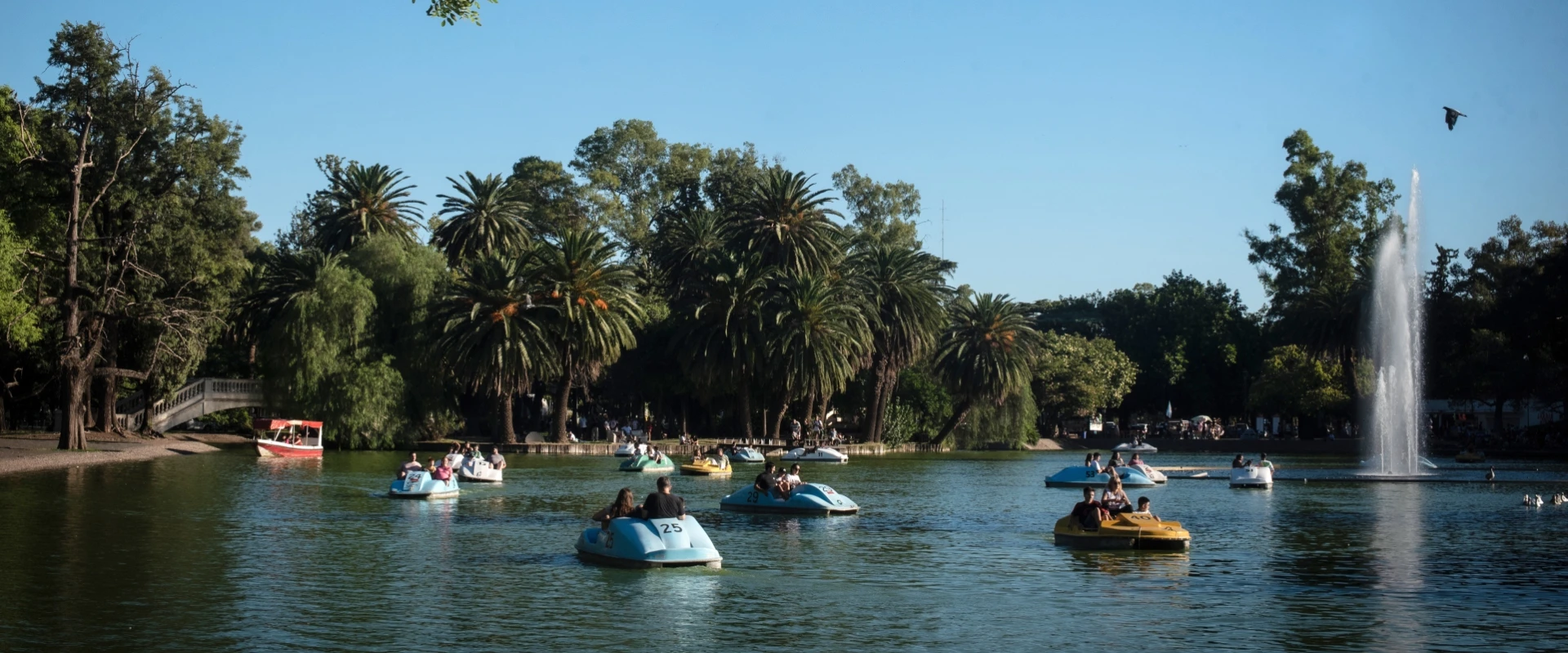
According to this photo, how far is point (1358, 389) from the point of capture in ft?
342

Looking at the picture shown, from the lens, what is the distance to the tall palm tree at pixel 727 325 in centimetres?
8425

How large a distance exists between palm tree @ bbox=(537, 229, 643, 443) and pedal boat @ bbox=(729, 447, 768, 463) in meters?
9.25

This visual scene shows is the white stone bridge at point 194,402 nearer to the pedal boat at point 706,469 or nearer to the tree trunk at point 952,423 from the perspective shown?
the pedal boat at point 706,469

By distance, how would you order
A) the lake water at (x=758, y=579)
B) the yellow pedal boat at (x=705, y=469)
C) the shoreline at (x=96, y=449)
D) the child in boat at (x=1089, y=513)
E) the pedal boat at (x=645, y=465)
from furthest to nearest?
the pedal boat at (x=645, y=465) → the yellow pedal boat at (x=705, y=469) → the shoreline at (x=96, y=449) → the child in boat at (x=1089, y=513) → the lake water at (x=758, y=579)

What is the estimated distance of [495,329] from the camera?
7669 cm

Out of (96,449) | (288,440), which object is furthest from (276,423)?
(96,449)

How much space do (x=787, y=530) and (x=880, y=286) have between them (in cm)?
5728

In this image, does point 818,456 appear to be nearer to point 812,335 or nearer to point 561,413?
point 812,335

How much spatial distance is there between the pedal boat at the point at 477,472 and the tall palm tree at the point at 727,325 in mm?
32286

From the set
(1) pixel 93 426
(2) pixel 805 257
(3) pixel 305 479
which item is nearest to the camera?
(3) pixel 305 479

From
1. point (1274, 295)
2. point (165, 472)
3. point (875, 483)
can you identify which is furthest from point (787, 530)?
point (1274, 295)

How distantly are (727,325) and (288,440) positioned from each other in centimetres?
2566

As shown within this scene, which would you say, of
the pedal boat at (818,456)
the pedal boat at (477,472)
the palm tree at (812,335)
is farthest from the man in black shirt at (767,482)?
the palm tree at (812,335)

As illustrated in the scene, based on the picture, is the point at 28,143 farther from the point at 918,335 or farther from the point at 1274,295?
the point at 1274,295
